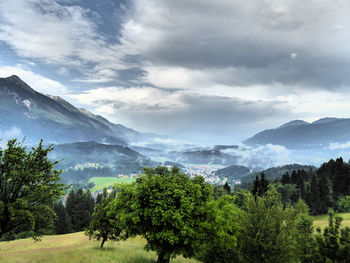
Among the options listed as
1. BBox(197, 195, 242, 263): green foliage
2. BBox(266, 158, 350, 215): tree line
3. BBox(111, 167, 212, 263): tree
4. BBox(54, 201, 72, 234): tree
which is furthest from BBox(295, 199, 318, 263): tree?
BBox(54, 201, 72, 234): tree

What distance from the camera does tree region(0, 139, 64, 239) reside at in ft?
60.8

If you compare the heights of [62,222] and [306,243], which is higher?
[306,243]

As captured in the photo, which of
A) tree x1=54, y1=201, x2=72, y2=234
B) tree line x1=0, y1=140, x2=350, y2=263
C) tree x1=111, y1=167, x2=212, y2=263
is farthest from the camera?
tree x1=54, y1=201, x2=72, y2=234

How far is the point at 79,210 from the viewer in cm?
10344

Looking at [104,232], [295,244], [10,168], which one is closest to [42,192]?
[10,168]

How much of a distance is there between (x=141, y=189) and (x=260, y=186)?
5926 cm

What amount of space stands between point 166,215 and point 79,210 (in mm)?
100499

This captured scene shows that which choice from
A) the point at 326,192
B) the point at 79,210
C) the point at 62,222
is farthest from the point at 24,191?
the point at 326,192

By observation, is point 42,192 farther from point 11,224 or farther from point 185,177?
point 185,177

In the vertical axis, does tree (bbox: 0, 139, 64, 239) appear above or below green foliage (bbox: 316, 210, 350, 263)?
above

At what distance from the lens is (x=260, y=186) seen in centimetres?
7019

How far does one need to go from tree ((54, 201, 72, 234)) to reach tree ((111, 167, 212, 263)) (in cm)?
8735

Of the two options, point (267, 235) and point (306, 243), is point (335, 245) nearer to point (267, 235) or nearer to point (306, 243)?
point (306, 243)

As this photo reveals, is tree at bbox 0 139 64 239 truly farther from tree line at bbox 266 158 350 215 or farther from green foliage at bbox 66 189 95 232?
tree line at bbox 266 158 350 215
